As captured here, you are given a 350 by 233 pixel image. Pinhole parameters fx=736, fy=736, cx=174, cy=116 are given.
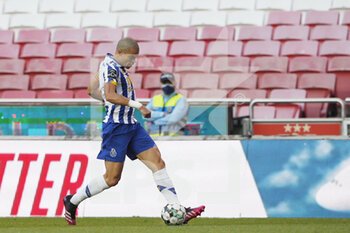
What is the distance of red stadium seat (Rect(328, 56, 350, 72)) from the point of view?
1182 centimetres

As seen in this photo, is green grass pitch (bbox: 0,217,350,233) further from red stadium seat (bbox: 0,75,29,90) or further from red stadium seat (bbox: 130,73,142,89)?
red stadium seat (bbox: 0,75,29,90)

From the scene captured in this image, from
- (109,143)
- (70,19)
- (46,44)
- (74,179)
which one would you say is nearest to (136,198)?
(74,179)

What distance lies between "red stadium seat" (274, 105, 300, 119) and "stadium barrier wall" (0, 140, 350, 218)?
2.16m

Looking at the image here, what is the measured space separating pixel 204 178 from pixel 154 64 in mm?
3851

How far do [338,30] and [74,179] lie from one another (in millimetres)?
6314

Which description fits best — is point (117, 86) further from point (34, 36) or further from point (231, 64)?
point (34, 36)

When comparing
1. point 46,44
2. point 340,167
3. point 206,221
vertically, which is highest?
point 46,44

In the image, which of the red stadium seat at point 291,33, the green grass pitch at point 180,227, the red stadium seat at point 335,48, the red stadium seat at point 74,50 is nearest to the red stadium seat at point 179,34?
the red stadium seat at point 74,50

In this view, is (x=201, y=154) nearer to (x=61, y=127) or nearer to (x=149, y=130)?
(x=149, y=130)

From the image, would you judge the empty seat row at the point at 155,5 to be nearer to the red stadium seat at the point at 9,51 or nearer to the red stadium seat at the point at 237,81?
A: the red stadium seat at the point at 9,51

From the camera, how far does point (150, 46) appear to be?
13.1m

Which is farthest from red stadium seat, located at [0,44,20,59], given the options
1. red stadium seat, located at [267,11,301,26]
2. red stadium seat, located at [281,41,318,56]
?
red stadium seat, located at [281,41,318,56]

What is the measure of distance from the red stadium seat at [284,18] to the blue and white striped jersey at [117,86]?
24.3 ft

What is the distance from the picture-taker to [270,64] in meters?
12.2
